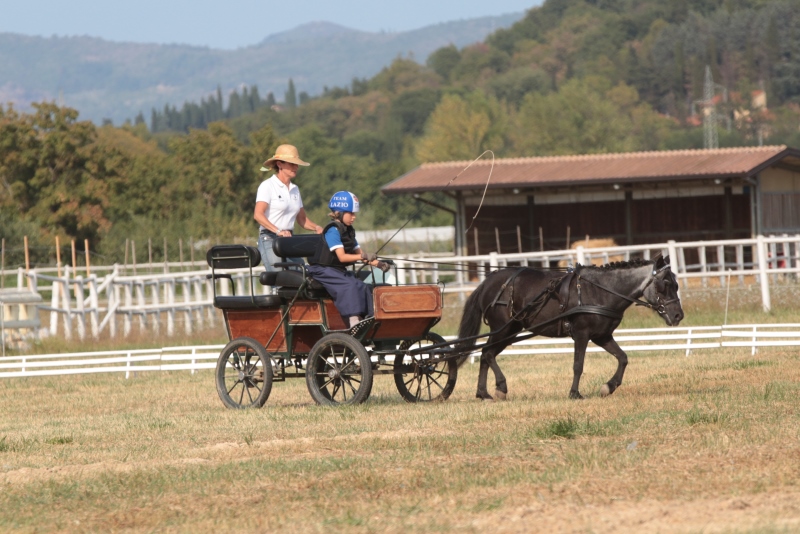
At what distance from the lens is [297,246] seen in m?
12.3

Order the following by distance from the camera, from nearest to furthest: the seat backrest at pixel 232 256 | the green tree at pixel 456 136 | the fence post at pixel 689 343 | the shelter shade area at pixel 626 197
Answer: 1. the seat backrest at pixel 232 256
2. the fence post at pixel 689 343
3. the shelter shade area at pixel 626 197
4. the green tree at pixel 456 136

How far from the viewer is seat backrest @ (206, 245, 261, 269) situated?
12.4 meters

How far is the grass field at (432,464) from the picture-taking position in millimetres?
6969

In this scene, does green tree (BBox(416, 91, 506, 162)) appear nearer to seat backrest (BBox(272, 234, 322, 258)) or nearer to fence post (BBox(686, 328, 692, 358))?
fence post (BBox(686, 328, 692, 358))

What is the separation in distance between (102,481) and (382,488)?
1.94 meters

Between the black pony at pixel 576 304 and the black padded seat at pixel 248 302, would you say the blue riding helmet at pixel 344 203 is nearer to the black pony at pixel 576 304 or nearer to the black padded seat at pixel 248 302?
the black padded seat at pixel 248 302

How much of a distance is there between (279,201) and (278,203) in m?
0.02

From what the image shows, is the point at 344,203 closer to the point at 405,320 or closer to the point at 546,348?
the point at 405,320

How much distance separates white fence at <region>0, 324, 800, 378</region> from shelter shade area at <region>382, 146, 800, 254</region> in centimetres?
1575

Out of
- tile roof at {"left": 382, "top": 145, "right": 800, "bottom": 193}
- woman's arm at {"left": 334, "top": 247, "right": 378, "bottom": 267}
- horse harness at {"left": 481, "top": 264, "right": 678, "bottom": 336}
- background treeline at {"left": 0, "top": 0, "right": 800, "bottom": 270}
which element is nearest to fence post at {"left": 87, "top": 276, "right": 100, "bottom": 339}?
tile roof at {"left": 382, "top": 145, "right": 800, "bottom": 193}

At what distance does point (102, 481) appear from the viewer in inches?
333

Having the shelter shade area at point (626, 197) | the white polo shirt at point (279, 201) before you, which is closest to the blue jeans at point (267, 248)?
the white polo shirt at point (279, 201)

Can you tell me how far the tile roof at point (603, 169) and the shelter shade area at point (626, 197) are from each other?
→ 0.10ft

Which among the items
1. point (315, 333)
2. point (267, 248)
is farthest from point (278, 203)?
point (315, 333)
